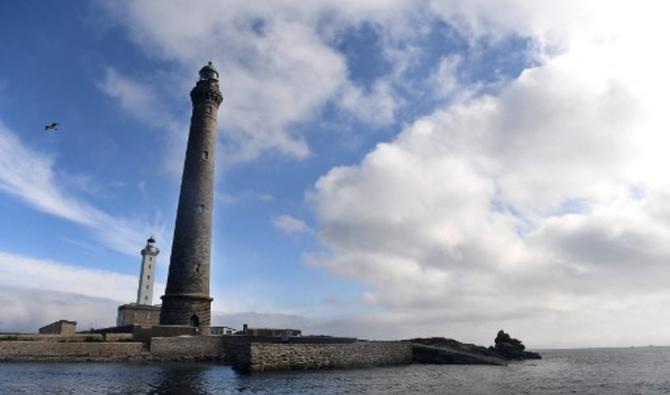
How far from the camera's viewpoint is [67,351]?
29984 millimetres

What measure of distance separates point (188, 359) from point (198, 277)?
606cm

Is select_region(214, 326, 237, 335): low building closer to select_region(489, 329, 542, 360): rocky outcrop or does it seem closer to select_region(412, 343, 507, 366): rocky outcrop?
select_region(412, 343, 507, 366): rocky outcrop

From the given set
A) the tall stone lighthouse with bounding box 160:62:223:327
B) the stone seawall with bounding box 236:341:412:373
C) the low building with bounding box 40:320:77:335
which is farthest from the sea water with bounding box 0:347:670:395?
the low building with bounding box 40:320:77:335

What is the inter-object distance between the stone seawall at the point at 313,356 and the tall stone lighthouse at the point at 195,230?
17.1ft

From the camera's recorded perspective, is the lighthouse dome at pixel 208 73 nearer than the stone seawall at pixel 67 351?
No

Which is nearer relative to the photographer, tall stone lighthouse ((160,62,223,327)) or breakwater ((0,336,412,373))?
breakwater ((0,336,412,373))

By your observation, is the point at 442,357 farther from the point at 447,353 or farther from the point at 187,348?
the point at 187,348

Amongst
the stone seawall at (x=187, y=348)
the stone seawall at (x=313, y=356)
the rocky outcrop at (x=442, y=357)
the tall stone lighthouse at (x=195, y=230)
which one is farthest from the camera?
the rocky outcrop at (x=442, y=357)

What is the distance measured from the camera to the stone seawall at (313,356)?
87.7ft

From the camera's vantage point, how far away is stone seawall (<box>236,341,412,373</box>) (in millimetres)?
26719

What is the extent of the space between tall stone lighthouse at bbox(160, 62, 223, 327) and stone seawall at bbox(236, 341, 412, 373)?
205 inches

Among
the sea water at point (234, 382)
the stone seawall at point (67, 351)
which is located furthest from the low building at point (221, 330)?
the sea water at point (234, 382)

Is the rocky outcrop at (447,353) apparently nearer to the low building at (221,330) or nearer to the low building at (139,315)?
the low building at (221,330)

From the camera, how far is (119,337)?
33.2 m
